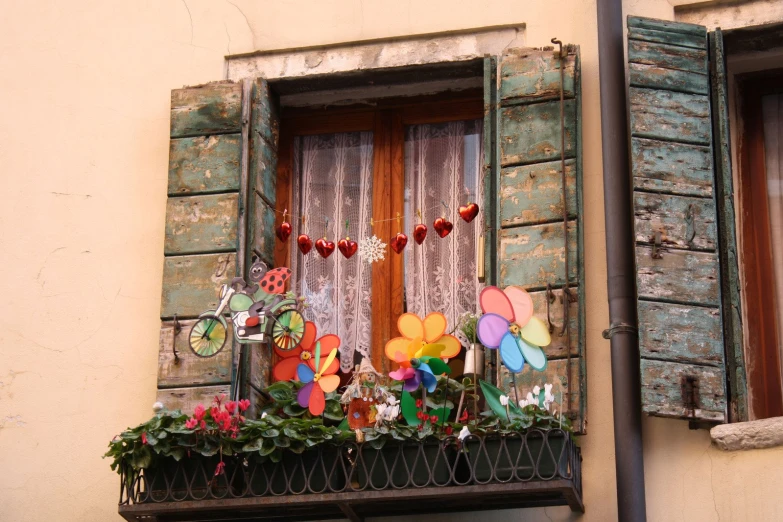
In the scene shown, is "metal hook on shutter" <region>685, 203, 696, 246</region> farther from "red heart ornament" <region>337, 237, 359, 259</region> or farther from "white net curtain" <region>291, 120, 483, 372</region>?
"red heart ornament" <region>337, 237, 359, 259</region>

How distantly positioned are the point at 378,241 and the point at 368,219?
0.48 feet

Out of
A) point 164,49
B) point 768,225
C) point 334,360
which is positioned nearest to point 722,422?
point 768,225

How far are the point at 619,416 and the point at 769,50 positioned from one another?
5.89 feet

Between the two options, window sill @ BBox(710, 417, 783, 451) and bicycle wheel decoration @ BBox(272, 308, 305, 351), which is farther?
bicycle wheel decoration @ BBox(272, 308, 305, 351)

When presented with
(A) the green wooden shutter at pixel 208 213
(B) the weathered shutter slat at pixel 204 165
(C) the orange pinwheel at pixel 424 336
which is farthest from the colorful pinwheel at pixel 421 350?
(B) the weathered shutter slat at pixel 204 165

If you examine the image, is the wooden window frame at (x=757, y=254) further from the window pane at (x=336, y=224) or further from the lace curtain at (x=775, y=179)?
the window pane at (x=336, y=224)

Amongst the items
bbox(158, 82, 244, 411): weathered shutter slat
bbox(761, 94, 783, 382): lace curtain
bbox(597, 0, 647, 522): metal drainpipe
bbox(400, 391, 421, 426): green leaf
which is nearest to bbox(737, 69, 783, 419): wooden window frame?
bbox(761, 94, 783, 382): lace curtain

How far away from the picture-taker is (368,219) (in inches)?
298

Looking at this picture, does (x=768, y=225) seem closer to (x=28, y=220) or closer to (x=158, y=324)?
(x=158, y=324)

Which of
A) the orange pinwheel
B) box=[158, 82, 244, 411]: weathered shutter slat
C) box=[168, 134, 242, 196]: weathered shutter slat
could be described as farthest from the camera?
box=[168, 134, 242, 196]: weathered shutter slat

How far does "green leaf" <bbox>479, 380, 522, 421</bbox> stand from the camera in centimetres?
639

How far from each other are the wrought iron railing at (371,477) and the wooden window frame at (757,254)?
0.89 metres

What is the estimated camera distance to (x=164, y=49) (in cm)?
779

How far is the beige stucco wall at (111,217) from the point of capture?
6.80m
